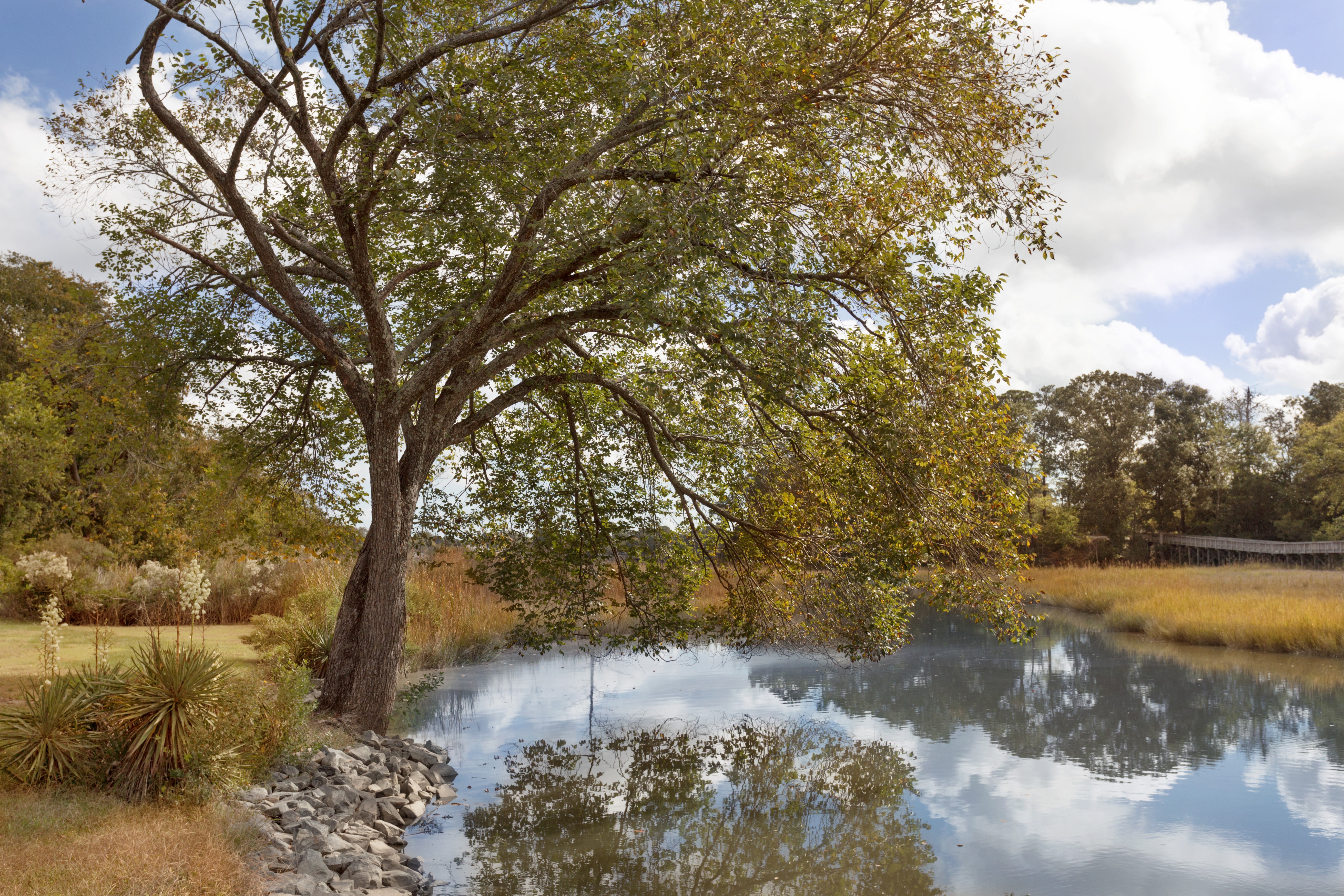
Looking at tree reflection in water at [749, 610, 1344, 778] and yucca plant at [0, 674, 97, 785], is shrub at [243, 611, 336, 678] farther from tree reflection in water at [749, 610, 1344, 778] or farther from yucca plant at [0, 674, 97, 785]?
tree reflection in water at [749, 610, 1344, 778]

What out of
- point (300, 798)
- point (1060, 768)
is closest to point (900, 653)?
point (1060, 768)

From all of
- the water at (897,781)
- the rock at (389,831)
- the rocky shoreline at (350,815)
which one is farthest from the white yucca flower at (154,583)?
the rock at (389,831)

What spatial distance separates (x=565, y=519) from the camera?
37.9 feet

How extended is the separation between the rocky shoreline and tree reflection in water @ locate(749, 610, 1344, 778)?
6203mm

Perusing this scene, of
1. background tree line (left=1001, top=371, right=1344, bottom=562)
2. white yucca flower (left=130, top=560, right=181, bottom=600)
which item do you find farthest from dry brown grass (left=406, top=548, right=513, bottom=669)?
background tree line (left=1001, top=371, right=1344, bottom=562)

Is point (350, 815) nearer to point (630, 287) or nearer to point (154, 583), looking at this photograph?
point (630, 287)

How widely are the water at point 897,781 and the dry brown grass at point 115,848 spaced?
166 cm

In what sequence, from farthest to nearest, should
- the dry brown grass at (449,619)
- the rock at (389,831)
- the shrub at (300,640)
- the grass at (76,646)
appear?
the dry brown grass at (449,619) < the shrub at (300,640) < the grass at (76,646) < the rock at (389,831)

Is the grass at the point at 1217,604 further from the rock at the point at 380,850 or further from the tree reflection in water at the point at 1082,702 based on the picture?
the rock at the point at 380,850

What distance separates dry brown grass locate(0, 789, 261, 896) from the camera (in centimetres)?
488

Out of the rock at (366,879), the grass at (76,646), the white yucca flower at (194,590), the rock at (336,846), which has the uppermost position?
the white yucca flower at (194,590)

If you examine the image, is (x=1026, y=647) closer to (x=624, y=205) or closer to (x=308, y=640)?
(x=308, y=640)

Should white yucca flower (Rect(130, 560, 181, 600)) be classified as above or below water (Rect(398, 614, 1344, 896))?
above

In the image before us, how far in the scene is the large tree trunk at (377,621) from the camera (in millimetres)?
9539
